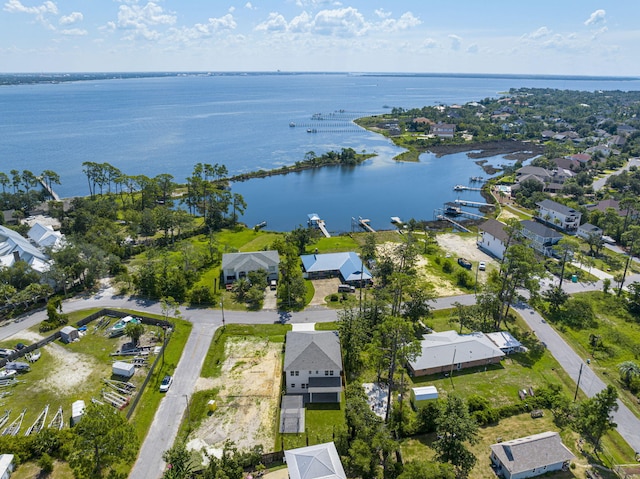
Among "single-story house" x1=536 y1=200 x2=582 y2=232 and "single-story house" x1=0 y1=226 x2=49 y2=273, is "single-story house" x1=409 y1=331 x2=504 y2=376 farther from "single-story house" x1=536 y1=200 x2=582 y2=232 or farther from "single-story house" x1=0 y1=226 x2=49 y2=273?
"single-story house" x1=0 y1=226 x2=49 y2=273

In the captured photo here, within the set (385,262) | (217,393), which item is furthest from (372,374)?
(385,262)

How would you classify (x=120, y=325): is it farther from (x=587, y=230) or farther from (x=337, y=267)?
(x=587, y=230)

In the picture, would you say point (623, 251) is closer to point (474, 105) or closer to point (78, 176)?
point (78, 176)

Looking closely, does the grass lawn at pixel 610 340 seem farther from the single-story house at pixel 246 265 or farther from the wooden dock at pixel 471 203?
the wooden dock at pixel 471 203

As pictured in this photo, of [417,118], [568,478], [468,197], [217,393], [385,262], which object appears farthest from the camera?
[417,118]

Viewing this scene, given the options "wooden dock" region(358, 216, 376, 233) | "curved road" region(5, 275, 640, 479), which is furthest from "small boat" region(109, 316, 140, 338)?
"wooden dock" region(358, 216, 376, 233)
